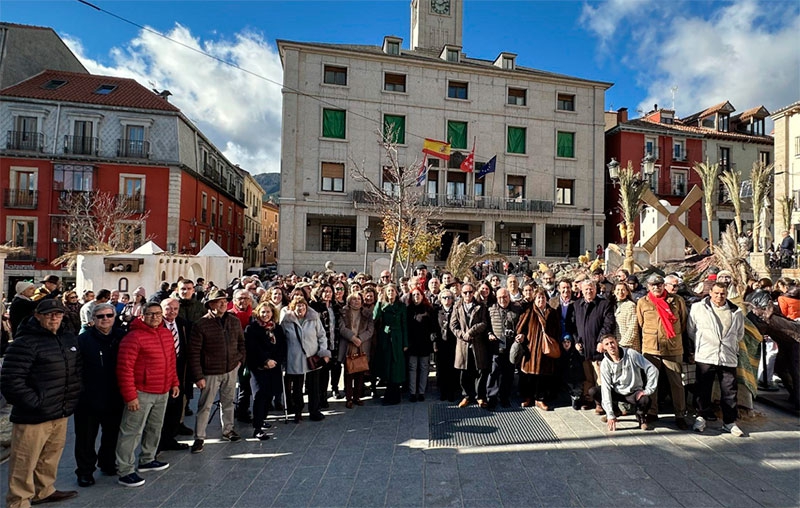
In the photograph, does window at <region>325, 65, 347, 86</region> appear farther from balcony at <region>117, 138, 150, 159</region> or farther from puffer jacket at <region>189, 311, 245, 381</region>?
puffer jacket at <region>189, 311, 245, 381</region>

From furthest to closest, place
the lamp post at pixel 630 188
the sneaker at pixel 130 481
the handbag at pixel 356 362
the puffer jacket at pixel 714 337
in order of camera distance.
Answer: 1. the lamp post at pixel 630 188
2. the handbag at pixel 356 362
3. the puffer jacket at pixel 714 337
4. the sneaker at pixel 130 481

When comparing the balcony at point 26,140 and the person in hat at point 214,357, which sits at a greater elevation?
the balcony at point 26,140

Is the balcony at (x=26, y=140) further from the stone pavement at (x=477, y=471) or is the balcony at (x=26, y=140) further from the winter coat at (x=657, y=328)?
the winter coat at (x=657, y=328)

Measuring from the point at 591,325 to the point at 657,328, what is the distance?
2.55ft

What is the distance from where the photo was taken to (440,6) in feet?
114

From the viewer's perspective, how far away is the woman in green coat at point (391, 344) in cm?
655

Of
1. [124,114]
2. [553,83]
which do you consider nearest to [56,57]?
[124,114]

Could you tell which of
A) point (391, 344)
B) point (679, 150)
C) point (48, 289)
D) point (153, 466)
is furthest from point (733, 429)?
point (679, 150)

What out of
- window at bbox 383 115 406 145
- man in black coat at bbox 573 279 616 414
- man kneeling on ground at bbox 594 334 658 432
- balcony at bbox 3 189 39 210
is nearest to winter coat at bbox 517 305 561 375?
man in black coat at bbox 573 279 616 414

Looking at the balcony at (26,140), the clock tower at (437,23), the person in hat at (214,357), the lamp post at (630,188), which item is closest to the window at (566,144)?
the clock tower at (437,23)

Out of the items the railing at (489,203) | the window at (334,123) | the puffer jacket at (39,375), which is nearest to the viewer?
the puffer jacket at (39,375)

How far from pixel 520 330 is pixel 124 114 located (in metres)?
29.6

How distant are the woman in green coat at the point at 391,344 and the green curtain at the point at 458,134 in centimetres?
2483

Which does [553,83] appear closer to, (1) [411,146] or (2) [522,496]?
(1) [411,146]
